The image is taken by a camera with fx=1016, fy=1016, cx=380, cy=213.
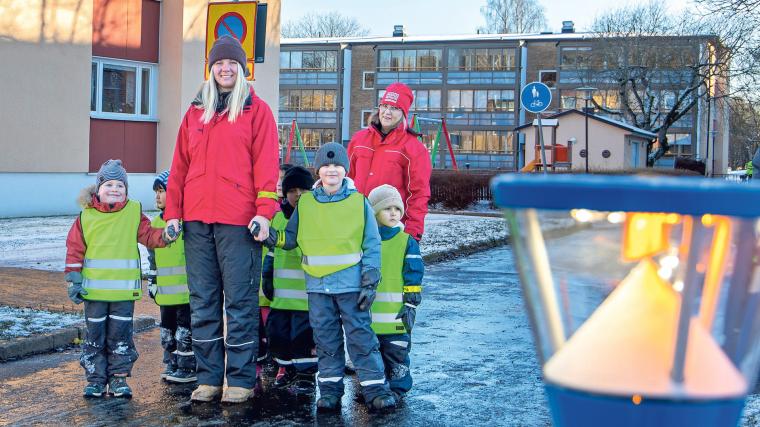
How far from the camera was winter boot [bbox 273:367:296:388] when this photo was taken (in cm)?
666

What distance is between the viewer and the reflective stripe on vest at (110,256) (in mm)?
6164

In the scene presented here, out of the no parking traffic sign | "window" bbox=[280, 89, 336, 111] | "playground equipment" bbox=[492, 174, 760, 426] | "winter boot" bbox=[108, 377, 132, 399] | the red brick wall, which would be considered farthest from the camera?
"window" bbox=[280, 89, 336, 111]

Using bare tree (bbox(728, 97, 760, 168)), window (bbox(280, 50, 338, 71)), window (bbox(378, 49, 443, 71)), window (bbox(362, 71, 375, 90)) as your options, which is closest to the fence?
bare tree (bbox(728, 97, 760, 168))

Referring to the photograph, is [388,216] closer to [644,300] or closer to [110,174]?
[110,174]

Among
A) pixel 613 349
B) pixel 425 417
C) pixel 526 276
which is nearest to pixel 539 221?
pixel 526 276

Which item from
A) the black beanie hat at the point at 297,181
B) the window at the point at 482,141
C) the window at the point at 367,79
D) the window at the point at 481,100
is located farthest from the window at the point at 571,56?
the black beanie hat at the point at 297,181

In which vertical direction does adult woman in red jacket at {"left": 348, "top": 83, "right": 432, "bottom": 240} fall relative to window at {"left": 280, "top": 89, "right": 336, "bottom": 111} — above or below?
below

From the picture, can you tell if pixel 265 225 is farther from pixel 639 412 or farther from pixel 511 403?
pixel 639 412

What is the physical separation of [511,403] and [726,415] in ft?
14.8

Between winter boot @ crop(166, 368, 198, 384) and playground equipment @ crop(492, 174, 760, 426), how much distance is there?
16.9 ft

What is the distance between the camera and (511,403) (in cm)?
613

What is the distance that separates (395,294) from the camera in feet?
21.0

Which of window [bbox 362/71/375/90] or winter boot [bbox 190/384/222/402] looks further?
window [bbox 362/71/375/90]

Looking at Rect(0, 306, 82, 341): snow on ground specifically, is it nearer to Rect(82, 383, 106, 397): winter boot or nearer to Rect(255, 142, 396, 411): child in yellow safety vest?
Rect(82, 383, 106, 397): winter boot
